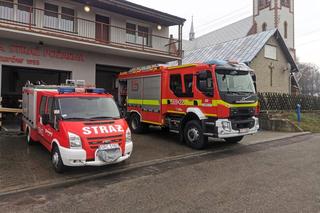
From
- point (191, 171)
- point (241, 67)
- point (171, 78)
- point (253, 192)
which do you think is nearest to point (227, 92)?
point (241, 67)

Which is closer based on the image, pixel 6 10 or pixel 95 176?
pixel 95 176

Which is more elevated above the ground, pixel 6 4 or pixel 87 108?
pixel 6 4

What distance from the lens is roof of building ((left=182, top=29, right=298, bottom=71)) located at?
24438 millimetres

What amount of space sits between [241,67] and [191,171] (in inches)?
188

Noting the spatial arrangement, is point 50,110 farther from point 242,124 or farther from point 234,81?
point 242,124

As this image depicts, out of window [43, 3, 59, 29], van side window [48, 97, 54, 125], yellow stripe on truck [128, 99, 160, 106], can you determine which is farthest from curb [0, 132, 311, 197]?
window [43, 3, 59, 29]

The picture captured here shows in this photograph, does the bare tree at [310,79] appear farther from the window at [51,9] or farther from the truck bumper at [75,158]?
the truck bumper at [75,158]

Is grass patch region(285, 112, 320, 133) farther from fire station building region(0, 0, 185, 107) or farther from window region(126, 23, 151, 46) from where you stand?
window region(126, 23, 151, 46)

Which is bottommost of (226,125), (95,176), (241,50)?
(95,176)

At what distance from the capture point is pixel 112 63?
53.4 feet

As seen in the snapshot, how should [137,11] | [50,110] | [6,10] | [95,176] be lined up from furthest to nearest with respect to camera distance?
[137,11], [6,10], [50,110], [95,176]

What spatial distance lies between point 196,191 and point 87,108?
3.74 meters

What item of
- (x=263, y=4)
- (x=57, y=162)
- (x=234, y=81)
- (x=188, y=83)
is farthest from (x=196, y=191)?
(x=263, y=4)

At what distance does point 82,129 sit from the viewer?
654 centimetres
